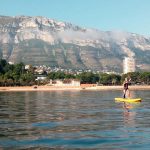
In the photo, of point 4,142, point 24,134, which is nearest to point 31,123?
point 24,134

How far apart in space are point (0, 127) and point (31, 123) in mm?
3339

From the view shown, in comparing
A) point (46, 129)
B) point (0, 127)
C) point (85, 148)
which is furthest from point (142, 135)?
point (0, 127)

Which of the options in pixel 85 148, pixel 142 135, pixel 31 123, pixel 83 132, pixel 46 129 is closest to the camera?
pixel 85 148

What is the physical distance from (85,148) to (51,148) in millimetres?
1649

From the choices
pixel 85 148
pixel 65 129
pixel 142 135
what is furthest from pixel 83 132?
pixel 85 148

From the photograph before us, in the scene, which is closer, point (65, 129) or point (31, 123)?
point (65, 129)

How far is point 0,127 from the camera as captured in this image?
2862cm

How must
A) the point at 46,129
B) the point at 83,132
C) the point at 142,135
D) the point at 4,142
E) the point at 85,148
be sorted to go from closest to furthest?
the point at 85,148 → the point at 4,142 → the point at 142,135 → the point at 83,132 → the point at 46,129

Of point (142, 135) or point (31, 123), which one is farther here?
point (31, 123)

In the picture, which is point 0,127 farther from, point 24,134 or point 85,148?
point 85,148

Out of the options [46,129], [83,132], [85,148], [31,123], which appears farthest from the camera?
[31,123]

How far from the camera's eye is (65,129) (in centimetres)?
2762

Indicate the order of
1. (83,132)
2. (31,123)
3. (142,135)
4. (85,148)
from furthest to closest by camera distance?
(31,123)
(83,132)
(142,135)
(85,148)

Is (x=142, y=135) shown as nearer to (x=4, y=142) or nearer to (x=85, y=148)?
(x=85, y=148)
